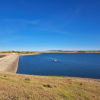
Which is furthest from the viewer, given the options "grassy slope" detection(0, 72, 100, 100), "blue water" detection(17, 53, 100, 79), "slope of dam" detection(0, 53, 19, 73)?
"slope of dam" detection(0, 53, 19, 73)

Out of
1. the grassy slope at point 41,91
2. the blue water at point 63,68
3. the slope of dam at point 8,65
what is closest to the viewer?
the grassy slope at point 41,91

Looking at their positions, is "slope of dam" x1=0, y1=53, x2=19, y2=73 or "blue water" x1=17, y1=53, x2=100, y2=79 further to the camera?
"slope of dam" x1=0, y1=53, x2=19, y2=73

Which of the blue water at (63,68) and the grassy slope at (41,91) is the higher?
the grassy slope at (41,91)

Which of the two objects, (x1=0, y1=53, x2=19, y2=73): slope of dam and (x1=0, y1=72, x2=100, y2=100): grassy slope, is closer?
(x1=0, y1=72, x2=100, y2=100): grassy slope

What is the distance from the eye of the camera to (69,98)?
8734 mm

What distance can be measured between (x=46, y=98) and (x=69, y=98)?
8.35ft

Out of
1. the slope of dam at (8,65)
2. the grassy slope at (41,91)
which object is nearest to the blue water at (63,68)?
the slope of dam at (8,65)

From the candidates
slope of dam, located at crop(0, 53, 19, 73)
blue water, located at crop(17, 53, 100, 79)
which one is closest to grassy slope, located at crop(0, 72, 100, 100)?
blue water, located at crop(17, 53, 100, 79)

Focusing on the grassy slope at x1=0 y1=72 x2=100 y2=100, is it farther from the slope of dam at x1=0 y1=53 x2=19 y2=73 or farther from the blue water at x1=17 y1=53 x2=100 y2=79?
the slope of dam at x1=0 y1=53 x2=19 y2=73

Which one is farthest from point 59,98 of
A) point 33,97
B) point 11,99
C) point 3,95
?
point 3,95

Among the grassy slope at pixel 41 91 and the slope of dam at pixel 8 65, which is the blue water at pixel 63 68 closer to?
the slope of dam at pixel 8 65

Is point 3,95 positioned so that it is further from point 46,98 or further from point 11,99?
point 46,98

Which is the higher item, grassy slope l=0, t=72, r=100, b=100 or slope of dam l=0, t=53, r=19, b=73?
grassy slope l=0, t=72, r=100, b=100

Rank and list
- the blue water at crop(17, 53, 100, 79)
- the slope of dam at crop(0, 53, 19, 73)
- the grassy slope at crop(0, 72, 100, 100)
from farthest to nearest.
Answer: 1. the slope of dam at crop(0, 53, 19, 73)
2. the blue water at crop(17, 53, 100, 79)
3. the grassy slope at crop(0, 72, 100, 100)
